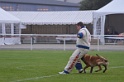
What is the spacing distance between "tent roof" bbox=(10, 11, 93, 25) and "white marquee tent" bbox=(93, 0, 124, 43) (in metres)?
3.96

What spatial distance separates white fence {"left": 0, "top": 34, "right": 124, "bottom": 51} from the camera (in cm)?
3362

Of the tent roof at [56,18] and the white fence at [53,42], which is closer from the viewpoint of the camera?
the white fence at [53,42]

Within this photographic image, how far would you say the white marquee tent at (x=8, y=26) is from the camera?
39.1 metres

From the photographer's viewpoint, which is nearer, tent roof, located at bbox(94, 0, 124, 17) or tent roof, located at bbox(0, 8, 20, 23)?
tent roof, located at bbox(94, 0, 124, 17)

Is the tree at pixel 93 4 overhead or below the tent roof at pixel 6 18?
overhead

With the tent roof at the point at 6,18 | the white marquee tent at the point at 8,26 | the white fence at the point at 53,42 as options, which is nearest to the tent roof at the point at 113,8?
the white fence at the point at 53,42

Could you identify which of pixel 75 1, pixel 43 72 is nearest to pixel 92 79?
pixel 43 72

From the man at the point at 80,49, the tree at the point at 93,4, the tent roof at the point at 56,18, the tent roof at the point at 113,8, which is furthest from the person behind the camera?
the tree at the point at 93,4

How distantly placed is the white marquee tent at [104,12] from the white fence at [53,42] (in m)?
3.15

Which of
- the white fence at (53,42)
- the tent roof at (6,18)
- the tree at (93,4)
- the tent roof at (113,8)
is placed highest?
the tree at (93,4)

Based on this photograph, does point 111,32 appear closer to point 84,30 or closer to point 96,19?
point 96,19

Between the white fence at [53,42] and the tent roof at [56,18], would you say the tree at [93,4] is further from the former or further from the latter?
the white fence at [53,42]

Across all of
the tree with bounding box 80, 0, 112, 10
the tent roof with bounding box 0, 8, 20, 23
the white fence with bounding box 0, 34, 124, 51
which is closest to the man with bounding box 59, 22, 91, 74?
the white fence with bounding box 0, 34, 124, 51

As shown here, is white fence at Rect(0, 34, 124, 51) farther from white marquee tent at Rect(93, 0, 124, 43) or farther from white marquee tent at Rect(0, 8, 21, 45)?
white marquee tent at Rect(93, 0, 124, 43)
